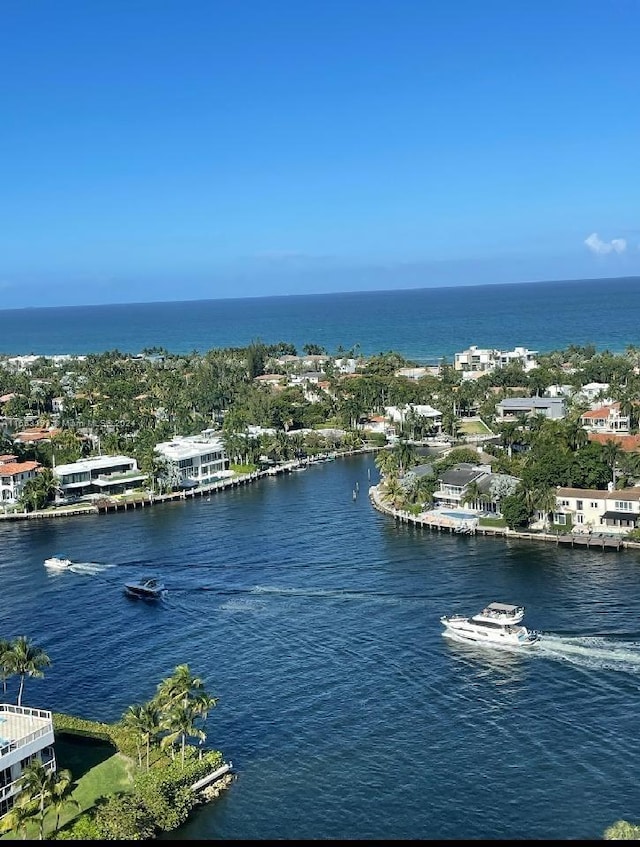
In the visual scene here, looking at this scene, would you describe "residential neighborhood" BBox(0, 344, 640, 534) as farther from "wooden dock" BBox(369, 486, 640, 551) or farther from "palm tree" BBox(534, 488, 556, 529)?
"wooden dock" BBox(369, 486, 640, 551)

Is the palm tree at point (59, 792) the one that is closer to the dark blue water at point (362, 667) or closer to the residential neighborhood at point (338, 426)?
the dark blue water at point (362, 667)

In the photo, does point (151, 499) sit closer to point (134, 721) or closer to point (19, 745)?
point (19, 745)

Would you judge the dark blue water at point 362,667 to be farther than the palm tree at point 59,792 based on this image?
Yes

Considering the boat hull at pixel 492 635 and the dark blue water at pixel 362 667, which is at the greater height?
the boat hull at pixel 492 635

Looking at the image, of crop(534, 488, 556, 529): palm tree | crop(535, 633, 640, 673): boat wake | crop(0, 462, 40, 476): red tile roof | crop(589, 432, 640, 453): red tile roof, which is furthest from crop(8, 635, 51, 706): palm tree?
crop(589, 432, 640, 453): red tile roof

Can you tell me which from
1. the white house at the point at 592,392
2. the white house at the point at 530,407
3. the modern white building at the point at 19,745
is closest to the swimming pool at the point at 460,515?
the modern white building at the point at 19,745

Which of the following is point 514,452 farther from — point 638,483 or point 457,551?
point 457,551

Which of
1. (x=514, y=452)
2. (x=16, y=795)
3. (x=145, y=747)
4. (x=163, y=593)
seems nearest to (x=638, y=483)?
(x=514, y=452)

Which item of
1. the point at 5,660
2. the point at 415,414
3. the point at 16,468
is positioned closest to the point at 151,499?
the point at 16,468
